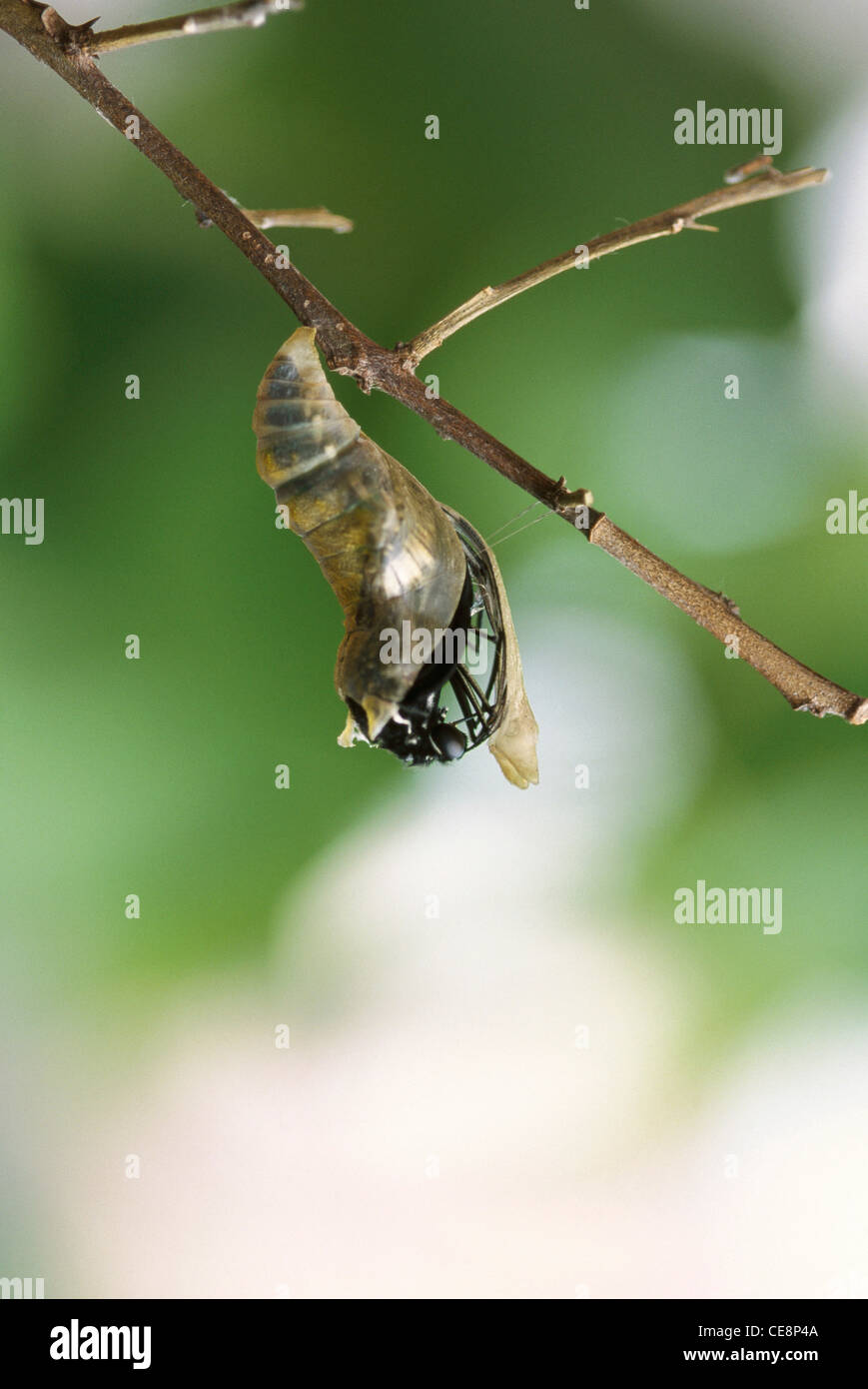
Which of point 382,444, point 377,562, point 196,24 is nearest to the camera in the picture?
point 196,24

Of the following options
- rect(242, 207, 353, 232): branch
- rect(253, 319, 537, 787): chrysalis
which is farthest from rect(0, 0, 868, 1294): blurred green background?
rect(253, 319, 537, 787): chrysalis

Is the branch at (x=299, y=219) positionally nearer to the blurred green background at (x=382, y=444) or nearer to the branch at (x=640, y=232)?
the branch at (x=640, y=232)

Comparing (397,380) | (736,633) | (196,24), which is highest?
(196,24)

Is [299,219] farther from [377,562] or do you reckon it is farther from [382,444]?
[382,444]

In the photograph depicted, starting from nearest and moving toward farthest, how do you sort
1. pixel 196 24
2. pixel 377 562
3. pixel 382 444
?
pixel 196 24 < pixel 377 562 < pixel 382 444

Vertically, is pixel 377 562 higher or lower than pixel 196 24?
lower

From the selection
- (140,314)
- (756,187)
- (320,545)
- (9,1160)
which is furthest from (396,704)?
(9,1160)

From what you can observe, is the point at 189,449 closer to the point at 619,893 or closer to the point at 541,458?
the point at 541,458

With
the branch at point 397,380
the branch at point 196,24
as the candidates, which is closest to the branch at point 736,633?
the branch at point 397,380

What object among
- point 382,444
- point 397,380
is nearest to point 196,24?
point 397,380
